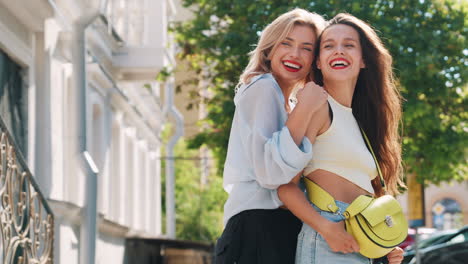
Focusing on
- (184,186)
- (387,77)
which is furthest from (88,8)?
(184,186)

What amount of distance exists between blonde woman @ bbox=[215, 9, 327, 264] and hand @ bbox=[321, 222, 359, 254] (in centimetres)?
20

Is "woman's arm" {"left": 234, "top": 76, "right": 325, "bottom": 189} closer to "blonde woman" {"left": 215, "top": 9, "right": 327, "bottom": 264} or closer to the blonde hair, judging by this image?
"blonde woman" {"left": 215, "top": 9, "right": 327, "bottom": 264}

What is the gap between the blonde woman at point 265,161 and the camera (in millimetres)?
3812

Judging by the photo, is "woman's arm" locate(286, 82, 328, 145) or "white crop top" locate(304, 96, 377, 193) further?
"white crop top" locate(304, 96, 377, 193)

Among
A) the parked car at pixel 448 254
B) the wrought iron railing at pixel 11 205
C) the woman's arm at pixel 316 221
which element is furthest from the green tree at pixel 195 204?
the woman's arm at pixel 316 221

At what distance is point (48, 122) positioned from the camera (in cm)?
1107

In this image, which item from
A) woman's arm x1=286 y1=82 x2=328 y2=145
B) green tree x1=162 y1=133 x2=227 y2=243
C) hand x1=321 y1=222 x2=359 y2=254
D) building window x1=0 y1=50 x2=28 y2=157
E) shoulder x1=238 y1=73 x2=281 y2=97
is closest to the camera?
hand x1=321 y1=222 x2=359 y2=254

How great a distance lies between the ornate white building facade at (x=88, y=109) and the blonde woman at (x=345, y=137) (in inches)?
210

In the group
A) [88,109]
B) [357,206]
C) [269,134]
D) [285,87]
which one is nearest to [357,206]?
[357,206]

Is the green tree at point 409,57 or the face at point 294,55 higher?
the green tree at point 409,57

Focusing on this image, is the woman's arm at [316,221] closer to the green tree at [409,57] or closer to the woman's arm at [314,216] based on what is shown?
the woman's arm at [314,216]

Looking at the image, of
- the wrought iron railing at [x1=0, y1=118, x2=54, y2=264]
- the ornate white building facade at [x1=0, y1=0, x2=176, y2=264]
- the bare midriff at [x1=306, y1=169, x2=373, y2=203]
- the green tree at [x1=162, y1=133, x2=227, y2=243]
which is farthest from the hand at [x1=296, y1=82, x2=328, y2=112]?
the green tree at [x1=162, y1=133, x2=227, y2=243]

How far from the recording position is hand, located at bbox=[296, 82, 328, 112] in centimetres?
386

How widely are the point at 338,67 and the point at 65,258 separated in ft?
28.4
